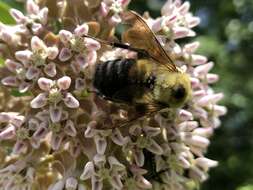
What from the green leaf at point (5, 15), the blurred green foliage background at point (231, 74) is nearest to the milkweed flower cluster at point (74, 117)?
the green leaf at point (5, 15)

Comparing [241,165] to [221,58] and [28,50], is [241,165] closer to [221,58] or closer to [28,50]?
[221,58]

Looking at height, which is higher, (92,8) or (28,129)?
(92,8)

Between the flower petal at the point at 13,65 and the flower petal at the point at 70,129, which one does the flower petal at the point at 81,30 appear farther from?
the flower petal at the point at 70,129

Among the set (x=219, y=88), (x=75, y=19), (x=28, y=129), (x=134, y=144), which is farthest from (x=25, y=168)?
(x=219, y=88)

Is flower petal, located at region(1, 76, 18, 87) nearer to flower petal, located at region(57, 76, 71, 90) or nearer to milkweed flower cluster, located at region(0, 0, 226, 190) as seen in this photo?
milkweed flower cluster, located at region(0, 0, 226, 190)

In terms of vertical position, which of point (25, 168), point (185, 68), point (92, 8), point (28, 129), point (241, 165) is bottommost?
point (241, 165)

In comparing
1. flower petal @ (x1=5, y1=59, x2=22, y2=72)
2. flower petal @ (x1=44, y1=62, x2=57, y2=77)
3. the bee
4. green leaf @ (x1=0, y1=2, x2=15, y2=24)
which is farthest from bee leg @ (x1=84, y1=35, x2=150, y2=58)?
green leaf @ (x1=0, y1=2, x2=15, y2=24)
